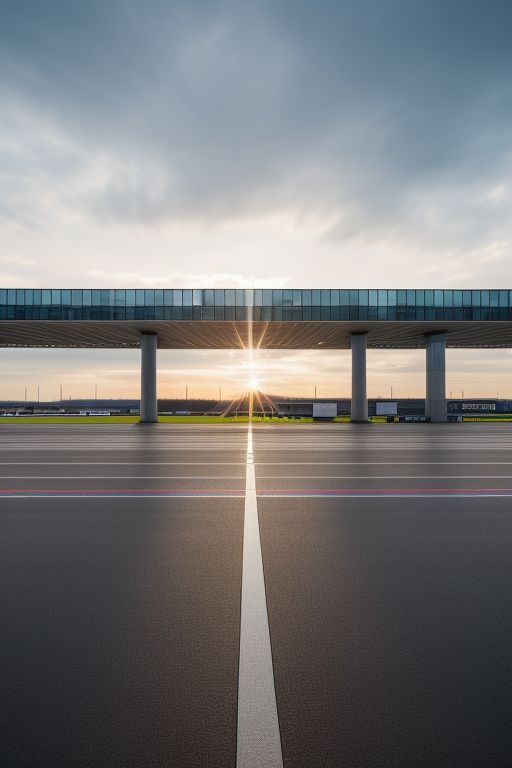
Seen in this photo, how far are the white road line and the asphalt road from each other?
0.17 feet

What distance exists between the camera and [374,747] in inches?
94.7

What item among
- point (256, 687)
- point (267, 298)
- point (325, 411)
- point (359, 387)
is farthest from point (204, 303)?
point (256, 687)

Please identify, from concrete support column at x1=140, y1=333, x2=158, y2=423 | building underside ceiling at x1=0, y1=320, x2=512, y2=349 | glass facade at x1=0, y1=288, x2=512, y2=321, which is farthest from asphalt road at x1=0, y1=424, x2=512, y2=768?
concrete support column at x1=140, y1=333, x2=158, y2=423

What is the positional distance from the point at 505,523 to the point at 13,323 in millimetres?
46882

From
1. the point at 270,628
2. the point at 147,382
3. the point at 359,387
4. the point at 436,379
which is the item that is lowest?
the point at 270,628

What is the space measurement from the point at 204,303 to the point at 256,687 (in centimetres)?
4157

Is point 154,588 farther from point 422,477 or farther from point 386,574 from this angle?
point 422,477

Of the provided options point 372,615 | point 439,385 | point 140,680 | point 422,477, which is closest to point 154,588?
point 140,680

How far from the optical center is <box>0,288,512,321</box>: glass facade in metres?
42.9

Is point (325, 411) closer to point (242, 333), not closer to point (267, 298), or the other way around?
point (242, 333)

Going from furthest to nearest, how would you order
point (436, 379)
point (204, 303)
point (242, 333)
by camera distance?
point (242, 333) → point (436, 379) → point (204, 303)

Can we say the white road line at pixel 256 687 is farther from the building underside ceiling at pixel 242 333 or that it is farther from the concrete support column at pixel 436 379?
the concrete support column at pixel 436 379

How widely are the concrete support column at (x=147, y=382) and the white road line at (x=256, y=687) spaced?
138 ft

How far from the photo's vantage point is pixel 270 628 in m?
3.71
